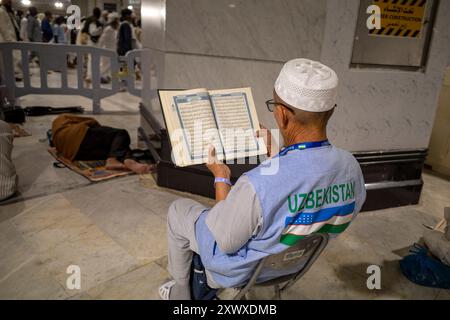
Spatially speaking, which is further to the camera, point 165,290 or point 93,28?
point 93,28

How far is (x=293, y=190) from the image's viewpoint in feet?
4.13

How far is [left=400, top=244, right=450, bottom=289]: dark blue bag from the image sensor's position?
239cm

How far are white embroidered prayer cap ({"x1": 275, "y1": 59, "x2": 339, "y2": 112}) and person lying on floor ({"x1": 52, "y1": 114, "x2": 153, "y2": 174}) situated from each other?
2.92 meters

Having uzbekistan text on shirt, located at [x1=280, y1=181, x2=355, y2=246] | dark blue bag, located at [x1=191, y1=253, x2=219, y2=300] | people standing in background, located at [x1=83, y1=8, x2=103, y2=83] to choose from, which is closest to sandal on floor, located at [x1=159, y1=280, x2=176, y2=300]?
dark blue bag, located at [x1=191, y1=253, x2=219, y2=300]

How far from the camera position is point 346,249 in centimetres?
278

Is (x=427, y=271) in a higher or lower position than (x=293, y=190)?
lower

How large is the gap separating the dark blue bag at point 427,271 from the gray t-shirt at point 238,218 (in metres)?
1.67

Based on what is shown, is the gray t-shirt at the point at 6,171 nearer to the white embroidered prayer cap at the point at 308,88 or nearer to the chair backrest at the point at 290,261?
the chair backrest at the point at 290,261

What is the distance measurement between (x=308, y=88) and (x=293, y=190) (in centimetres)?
36

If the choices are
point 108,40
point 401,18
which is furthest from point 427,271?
point 108,40

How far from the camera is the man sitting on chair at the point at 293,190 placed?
1.26 metres

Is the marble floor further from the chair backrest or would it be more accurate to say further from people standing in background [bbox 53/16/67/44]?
people standing in background [bbox 53/16/67/44]

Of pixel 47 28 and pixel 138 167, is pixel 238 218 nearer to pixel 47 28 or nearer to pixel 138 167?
pixel 138 167
